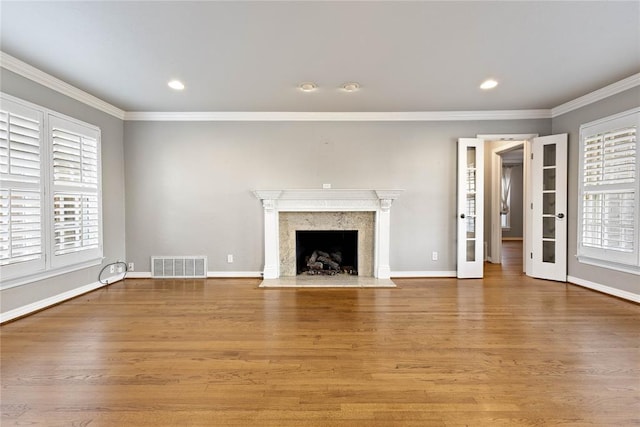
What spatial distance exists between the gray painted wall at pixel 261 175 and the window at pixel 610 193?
87 cm

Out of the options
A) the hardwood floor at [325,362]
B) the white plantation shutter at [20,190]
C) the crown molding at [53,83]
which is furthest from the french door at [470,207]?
the white plantation shutter at [20,190]

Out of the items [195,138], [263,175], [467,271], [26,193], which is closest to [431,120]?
[467,271]

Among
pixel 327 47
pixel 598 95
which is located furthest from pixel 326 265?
pixel 598 95

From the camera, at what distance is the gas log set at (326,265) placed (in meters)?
4.47

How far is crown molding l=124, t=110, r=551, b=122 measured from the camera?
14.0ft

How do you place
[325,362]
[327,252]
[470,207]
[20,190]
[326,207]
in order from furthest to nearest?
[327,252] → [470,207] → [326,207] → [20,190] → [325,362]

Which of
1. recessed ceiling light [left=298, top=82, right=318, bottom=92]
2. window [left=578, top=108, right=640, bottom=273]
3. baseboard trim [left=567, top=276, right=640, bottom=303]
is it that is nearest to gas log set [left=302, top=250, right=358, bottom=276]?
recessed ceiling light [left=298, top=82, right=318, bottom=92]

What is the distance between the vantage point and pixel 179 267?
4.37 m

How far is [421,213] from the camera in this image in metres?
4.39

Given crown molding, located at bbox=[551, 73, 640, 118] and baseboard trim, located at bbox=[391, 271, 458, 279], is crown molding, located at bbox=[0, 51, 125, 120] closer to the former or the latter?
baseboard trim, located at bbox=[391, 271, 458, 279]

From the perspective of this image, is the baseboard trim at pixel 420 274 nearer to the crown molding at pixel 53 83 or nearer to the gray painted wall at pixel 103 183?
the gray painted wall at pixel 103 183

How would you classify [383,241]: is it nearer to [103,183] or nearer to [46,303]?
[103,183]

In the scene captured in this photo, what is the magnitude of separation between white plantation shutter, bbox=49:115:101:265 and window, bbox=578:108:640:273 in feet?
21.1

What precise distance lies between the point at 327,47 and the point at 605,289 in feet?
14.3
